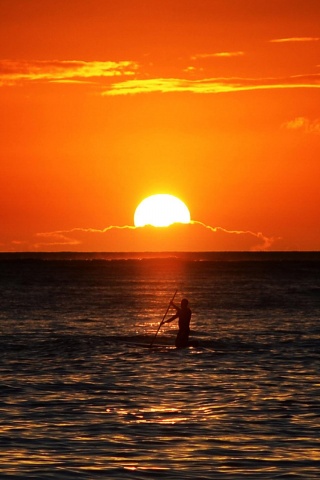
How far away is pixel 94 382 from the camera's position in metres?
27.8

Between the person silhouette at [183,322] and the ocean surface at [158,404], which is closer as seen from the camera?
the ocean surface at [158,404]

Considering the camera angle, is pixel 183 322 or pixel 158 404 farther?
pixel 183 322

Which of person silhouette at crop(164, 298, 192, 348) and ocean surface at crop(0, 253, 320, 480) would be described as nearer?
ocean surface at crop(0, 253, 320, 480)

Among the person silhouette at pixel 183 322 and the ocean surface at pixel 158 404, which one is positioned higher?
the person silhouette at pixel 183 322

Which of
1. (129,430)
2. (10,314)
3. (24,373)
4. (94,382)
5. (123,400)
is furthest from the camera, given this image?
(10,314)

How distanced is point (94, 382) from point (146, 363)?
5.54 metres

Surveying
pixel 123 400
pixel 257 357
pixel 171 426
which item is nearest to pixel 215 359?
pixel 257 357

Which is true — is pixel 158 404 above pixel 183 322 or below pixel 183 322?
below

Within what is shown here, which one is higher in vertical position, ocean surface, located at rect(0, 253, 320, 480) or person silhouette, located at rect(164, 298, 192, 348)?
person silhouette, located at rect(164, 298, 192, 348)

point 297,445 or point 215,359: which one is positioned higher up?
point 215,359

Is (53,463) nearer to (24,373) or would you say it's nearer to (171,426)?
(171,426)

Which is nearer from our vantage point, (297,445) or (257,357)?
(297,445)

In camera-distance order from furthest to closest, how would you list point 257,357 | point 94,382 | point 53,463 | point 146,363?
1. point 257,357
2. point 146,363
3. point 94,382
4. point 53,463

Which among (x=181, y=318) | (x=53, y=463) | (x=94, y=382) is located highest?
(x=181, y=318)
